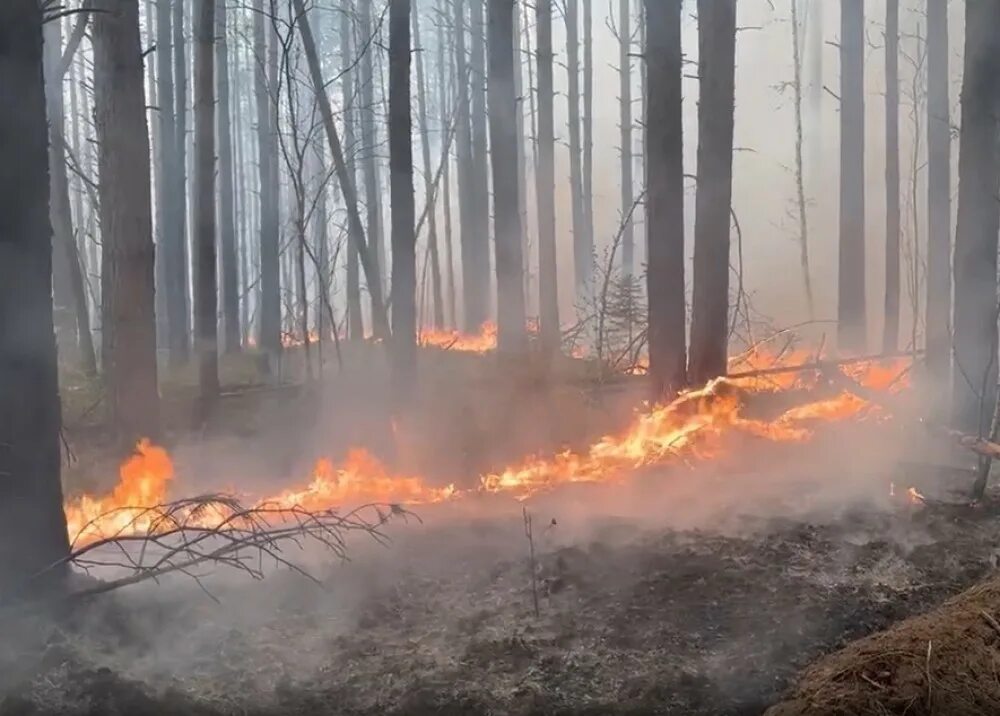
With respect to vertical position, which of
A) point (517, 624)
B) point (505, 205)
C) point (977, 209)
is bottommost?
point (517, 624)

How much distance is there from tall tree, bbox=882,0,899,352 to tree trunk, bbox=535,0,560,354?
7.31 metres

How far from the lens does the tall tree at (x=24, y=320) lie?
486 centimetres

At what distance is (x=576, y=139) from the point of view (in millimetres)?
25375

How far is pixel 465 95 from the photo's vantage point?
70.9 feet

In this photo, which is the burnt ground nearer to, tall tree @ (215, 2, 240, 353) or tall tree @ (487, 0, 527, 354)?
tall tree @ (487, 0, 527, 354)

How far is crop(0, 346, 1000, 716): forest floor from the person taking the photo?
4.56m

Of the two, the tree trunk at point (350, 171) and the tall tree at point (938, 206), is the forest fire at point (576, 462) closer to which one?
the tall tree at point (938, 206)

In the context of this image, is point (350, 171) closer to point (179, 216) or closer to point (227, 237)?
point (227, 237)

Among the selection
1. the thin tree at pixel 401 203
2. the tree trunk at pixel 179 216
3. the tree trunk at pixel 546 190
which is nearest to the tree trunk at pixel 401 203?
the thin tree at pixel 401 203

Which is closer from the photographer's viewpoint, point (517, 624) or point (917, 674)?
point (917, 674)

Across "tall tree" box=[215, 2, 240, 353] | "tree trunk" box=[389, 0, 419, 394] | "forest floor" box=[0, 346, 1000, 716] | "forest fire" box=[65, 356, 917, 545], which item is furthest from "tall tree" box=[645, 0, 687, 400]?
"tall tree" box=[215, 2, 240, 353]

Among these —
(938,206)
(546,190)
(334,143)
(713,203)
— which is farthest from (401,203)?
(546,190)

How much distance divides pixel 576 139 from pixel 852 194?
977 centimetres

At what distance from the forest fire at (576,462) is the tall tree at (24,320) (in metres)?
1.82
